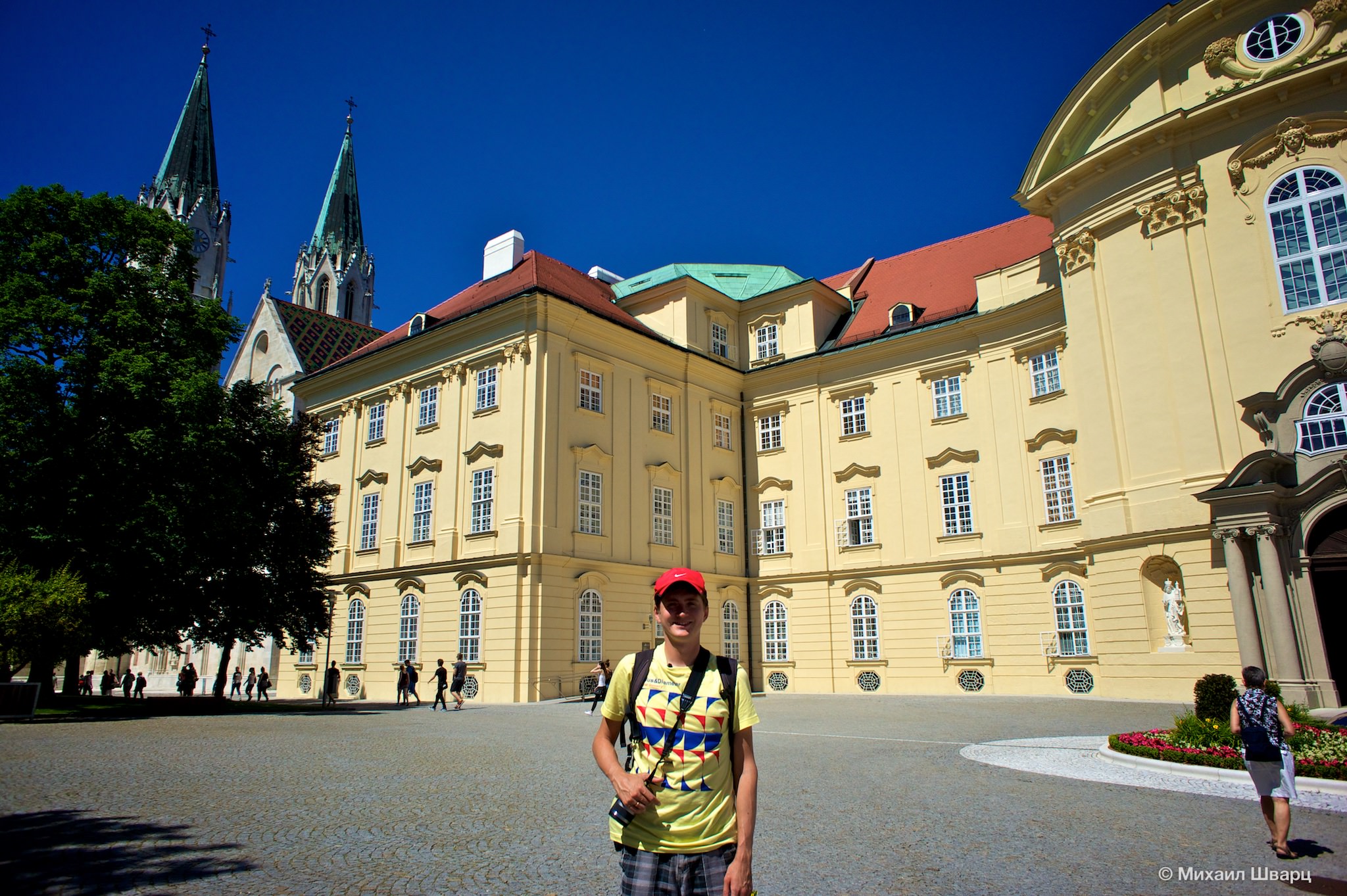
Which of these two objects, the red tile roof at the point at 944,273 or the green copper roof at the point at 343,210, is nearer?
the red tile roof at the point at 944,273

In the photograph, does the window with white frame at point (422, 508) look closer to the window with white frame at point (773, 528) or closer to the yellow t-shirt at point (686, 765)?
the window with white frame at point (773, 528)

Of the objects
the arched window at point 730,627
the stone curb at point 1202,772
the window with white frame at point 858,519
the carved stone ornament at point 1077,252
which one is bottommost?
the stone curb at point 1202,772

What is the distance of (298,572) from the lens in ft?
88.5

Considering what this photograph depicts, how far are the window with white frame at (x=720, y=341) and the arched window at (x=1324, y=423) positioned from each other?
2038cm

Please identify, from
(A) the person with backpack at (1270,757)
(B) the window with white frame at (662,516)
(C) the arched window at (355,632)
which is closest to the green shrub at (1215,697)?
(A) the person with backpack at (1270,757)

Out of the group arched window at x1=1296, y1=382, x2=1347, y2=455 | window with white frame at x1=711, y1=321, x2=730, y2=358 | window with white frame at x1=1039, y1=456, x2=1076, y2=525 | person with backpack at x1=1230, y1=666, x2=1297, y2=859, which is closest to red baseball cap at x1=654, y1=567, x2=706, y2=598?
person with backpack at x1=1230, y1=666, x2=1297, y2=859

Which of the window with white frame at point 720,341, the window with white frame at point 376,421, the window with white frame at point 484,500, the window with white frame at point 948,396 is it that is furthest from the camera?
the window with white frame at point 720,341

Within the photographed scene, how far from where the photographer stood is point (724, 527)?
1342 inches

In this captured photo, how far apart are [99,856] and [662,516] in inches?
996

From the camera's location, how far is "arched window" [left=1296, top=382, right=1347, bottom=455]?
2003cm

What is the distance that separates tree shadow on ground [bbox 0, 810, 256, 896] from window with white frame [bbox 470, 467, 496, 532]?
2015 centimetres

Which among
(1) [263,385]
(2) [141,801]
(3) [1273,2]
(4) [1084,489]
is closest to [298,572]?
(1) [263,385]

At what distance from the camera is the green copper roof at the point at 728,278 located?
38.3 metres

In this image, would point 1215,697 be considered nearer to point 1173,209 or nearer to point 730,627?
point 1173,209
